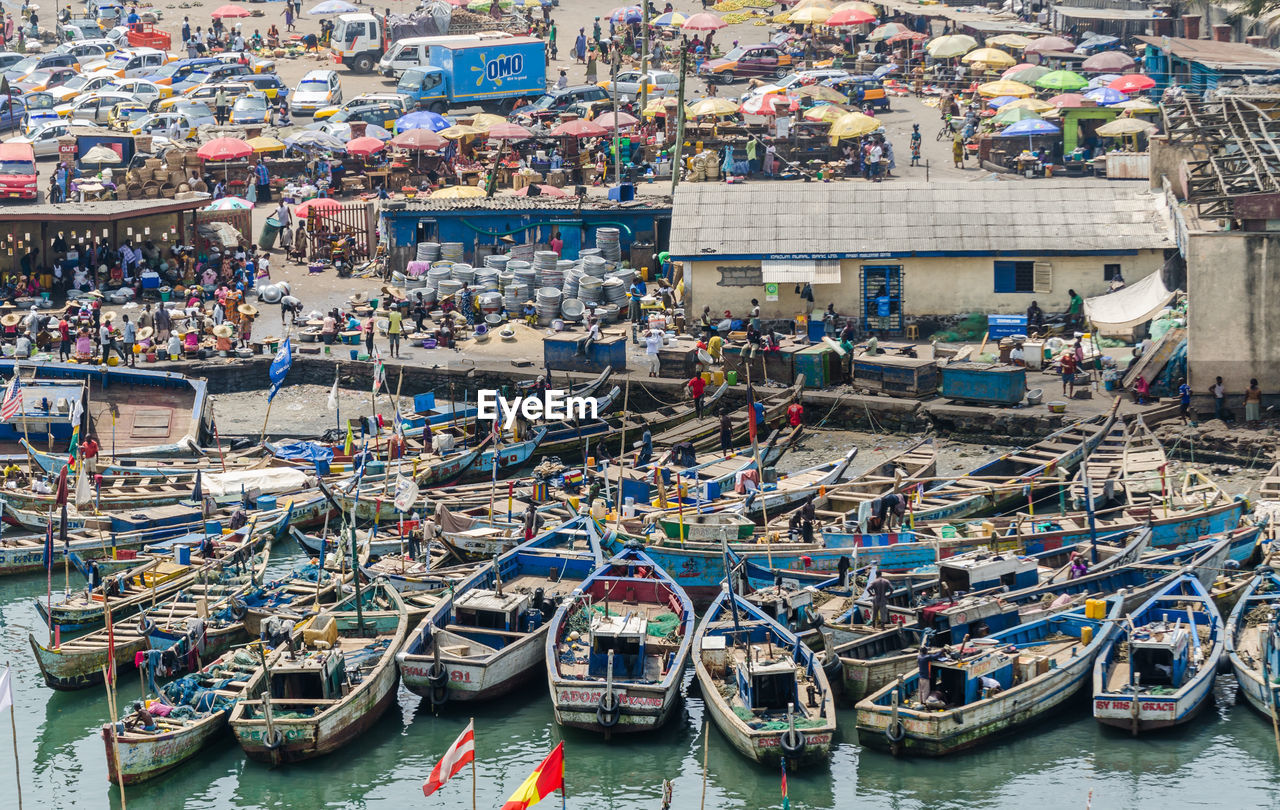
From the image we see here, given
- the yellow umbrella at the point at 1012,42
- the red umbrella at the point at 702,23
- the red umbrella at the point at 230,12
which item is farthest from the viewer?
the red umbrella at the point at 230,12

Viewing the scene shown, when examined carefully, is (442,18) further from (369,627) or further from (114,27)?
(369,627)

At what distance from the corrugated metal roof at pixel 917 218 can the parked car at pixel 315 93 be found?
2903 cm

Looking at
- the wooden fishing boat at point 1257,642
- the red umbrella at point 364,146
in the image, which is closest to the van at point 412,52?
the red umbrella at point 364,146

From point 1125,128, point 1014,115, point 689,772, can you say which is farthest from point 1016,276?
point 689,772

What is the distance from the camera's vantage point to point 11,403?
44.0m

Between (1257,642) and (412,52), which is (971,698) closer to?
(1257,642)

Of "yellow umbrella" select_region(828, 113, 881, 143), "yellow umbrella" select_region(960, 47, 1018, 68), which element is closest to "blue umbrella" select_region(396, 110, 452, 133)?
"yellow umbrella" select_region(828, 113, 881, 143)

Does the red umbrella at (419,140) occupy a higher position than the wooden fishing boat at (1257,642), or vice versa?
the red umbrella at (419,140)

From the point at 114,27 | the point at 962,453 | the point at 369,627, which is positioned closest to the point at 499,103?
the point at 114,27

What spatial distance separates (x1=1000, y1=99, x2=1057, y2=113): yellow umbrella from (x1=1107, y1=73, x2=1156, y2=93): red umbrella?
7.78 feet

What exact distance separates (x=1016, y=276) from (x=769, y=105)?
1980 cm

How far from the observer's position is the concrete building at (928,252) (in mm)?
48719

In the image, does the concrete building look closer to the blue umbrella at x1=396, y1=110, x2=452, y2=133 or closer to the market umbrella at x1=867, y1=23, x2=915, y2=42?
the blue umbrella at x1=396, y1=110, x2=452, y2=133

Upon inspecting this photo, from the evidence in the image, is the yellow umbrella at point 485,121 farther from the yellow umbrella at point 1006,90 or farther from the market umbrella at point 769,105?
the yellow umbrella at point 1006,90
